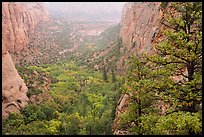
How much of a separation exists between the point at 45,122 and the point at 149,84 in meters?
25.2

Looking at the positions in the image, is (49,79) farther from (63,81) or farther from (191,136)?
(191,136)

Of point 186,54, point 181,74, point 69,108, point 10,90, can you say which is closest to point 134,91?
point 181,74

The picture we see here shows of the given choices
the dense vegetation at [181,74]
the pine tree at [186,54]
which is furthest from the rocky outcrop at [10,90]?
the pine tree at [186,54]

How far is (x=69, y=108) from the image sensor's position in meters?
42.6

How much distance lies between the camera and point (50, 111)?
1572 inches

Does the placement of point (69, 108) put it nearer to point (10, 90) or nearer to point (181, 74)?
point (10, 90)

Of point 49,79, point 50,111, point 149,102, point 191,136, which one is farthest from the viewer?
point 49,79

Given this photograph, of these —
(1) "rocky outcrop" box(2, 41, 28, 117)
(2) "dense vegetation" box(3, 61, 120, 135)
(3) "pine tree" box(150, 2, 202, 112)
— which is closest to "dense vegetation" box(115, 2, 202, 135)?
(3) "pine tree" box(150, 2, 202, 112)

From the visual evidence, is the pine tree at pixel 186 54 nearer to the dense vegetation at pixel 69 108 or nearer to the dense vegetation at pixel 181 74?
the dense vegetation at pixel 181 74

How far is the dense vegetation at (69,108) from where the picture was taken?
32.0 metres

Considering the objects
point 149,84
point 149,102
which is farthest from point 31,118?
point 149,84

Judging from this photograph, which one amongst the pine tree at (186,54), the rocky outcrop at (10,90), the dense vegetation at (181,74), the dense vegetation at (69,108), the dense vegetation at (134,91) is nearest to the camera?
the dense vegetation at (181,74)

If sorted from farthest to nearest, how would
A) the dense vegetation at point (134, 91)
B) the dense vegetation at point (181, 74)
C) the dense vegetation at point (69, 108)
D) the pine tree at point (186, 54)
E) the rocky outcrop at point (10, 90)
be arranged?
the rocky outcrop at point (10, 90), the dense vegetation at point (69, 108), the dense vegetation at point (134, 91), the pine tree at point (186, 54), the dense vegetation at point (181, 74)

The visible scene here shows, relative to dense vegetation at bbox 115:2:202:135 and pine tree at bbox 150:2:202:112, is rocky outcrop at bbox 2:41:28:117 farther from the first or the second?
pine tree at bbox 150:2:202:112
